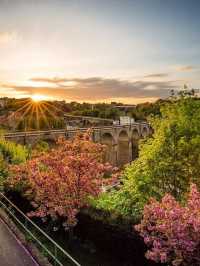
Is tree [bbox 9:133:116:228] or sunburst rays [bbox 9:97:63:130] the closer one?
tree [bbox 9:133:116:228]

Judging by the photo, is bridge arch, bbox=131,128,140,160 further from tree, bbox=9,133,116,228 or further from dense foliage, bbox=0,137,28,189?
tree, bbox=9,133,116,228

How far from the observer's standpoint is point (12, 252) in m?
14.4

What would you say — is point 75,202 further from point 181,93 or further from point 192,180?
point 181,93

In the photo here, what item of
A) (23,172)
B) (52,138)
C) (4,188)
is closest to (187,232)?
(23,172)

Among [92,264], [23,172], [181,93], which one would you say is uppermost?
[181,93]

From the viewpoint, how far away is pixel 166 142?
20000 mm

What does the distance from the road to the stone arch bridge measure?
1654 inches

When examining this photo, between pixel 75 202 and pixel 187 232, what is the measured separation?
676 cm

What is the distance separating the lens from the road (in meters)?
13.3

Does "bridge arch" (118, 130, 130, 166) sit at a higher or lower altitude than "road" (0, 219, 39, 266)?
lower

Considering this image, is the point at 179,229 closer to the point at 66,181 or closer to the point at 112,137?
the point at 66,181

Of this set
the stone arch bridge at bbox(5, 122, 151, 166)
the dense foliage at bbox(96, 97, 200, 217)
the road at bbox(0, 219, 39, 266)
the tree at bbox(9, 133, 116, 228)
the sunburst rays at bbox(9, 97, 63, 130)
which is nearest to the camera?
the road at bbox(0, 219, 39, 266)

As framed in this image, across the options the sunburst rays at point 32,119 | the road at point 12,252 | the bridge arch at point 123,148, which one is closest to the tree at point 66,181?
the road at point 12,252

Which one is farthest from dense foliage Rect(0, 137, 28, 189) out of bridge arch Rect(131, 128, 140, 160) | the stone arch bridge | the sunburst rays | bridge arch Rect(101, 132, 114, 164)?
bridge arch Rect(131, 128, 140, 160)
